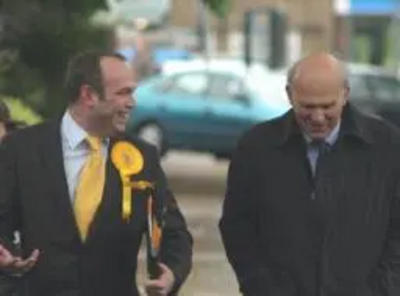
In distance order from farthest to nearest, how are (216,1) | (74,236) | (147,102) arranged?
(147,102), (216,1), (74,236)

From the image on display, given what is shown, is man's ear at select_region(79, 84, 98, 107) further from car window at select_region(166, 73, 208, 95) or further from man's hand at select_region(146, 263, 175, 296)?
car window at select_region(166, 73, 208, 95)

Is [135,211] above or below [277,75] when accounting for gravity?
above

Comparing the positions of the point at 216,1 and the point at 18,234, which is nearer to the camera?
the point at 18,234

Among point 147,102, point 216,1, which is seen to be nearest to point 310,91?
point 216,1

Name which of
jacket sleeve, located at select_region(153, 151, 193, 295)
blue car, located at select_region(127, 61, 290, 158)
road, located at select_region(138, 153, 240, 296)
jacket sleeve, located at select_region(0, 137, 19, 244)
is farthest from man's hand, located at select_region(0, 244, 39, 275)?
blue car, located at select_region(127, 61, 290, 158)

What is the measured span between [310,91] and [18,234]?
107cm

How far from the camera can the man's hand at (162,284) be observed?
12.2 ft

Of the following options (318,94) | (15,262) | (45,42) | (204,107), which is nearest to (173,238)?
(15,262)

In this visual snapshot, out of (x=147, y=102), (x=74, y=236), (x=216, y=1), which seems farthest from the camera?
(x=147, y=102)

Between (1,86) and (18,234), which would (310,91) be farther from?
(1,86)

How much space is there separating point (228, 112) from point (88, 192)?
14218mm

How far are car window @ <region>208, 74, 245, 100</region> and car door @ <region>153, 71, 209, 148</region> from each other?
0.17m

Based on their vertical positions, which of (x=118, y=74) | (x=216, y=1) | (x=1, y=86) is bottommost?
(x=1, y=86)

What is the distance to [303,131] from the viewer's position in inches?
156
